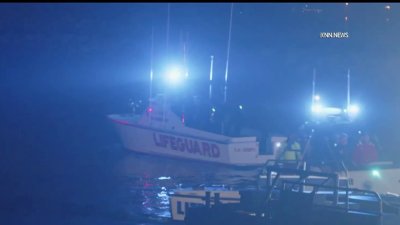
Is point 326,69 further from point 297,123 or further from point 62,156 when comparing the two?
point 62,156

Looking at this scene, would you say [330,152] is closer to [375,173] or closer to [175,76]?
[375,173]

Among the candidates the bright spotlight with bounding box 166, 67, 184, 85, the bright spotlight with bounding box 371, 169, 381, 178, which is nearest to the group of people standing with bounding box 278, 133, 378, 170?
the bright spotlight with bounding box 371, 169, 381, 178

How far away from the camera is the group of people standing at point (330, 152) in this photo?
11.7 meters

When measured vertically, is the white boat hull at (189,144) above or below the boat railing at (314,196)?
below

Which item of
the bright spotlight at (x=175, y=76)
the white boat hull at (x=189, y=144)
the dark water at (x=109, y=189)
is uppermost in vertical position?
the bright spotlight at (x=175, y=76)

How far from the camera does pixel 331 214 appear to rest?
768cm

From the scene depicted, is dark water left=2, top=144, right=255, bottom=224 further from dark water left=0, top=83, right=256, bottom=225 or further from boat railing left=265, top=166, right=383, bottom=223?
boat railing left=265, top=166, right=383, bottom=223

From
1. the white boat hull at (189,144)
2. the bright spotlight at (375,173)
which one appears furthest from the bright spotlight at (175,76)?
the bright spotlight at (375,173)

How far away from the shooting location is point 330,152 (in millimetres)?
11594

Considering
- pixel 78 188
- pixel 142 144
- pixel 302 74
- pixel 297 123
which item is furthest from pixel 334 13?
pixel 78 188

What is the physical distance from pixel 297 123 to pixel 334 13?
2506 centimetres

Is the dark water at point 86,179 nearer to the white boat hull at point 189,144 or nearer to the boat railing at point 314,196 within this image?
the white boat hull at point 189,144

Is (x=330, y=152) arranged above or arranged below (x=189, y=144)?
above

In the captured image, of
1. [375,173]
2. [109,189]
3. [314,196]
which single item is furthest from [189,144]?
[314,196]
